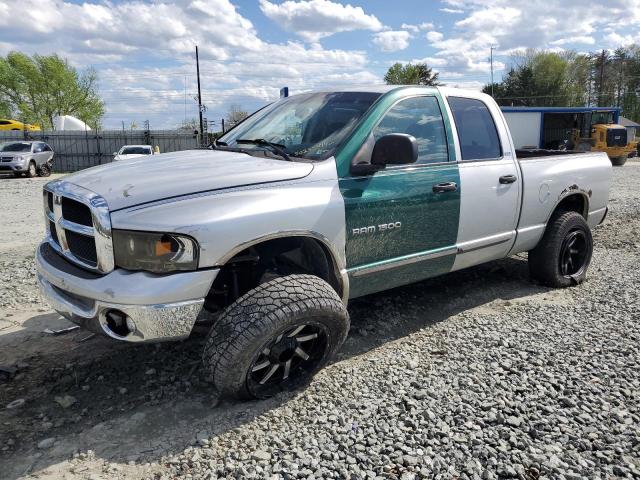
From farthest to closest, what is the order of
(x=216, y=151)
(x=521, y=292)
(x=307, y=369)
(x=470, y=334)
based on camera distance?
(x=521, y=292) < (x=470, y=334) < (x=216, y=151) < (x=307, y=369)

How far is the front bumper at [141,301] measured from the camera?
2.58 m

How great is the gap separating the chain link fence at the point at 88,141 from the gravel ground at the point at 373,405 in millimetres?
30874

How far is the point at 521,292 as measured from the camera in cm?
510

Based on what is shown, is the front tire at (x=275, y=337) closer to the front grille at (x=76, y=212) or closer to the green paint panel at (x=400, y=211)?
the green paint panel at (x=400, y=211)

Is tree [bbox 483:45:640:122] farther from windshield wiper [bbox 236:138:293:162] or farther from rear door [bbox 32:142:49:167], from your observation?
Result: windshield wiper [bbox 236:138:293:162]

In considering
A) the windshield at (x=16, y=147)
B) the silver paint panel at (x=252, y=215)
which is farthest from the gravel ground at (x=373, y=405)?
the windshield at (x=16, y=147)

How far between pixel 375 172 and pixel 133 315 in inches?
67.7

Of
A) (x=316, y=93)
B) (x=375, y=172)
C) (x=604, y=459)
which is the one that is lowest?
(x=604, y=459)

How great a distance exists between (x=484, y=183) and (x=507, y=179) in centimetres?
31

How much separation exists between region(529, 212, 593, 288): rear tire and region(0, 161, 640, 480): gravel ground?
0.50 m

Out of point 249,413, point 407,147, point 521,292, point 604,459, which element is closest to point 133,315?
point 249,413

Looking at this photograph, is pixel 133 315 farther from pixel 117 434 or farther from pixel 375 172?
pixel 375 172

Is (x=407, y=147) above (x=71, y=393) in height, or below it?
above

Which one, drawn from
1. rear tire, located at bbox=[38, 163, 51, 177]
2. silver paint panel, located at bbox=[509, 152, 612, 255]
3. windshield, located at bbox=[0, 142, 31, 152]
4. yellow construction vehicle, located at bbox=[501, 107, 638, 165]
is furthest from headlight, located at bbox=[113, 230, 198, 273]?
yellow construction vehicle, located at bbox=[501, 107, 638, 165]
